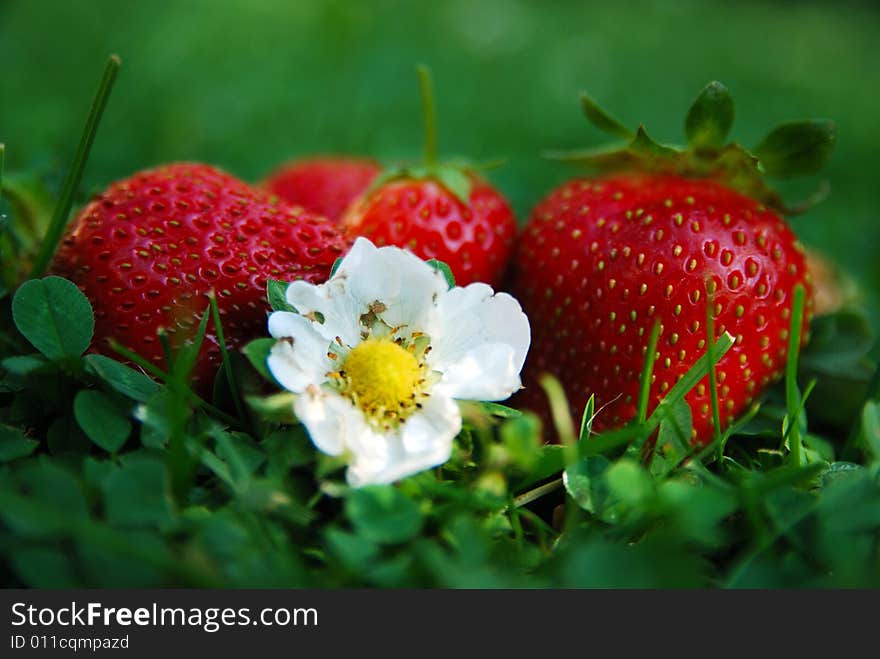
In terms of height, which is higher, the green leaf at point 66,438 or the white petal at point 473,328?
the white petal at point 473,328

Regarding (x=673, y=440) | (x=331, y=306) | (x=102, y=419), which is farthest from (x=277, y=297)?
(x=673, y=440)

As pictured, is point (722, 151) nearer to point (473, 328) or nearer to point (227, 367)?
point (473, 328)

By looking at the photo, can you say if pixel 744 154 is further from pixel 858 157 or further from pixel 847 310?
pixel 858 157

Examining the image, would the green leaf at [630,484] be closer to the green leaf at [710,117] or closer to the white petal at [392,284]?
the white petal at [392,284]

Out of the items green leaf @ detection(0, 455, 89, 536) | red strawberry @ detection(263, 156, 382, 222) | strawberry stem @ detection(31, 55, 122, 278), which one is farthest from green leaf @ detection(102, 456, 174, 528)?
red strawberry @ detection(263, 156, 382, 222)

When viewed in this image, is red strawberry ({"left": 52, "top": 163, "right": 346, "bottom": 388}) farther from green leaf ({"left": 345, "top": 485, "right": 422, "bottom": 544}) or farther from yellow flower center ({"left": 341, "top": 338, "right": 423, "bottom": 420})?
green leaf ({"left": 345, "top": 485, "right": 422, "bottom": 544})

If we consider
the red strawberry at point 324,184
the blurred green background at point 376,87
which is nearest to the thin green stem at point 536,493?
the red strawberry at point 324,184
